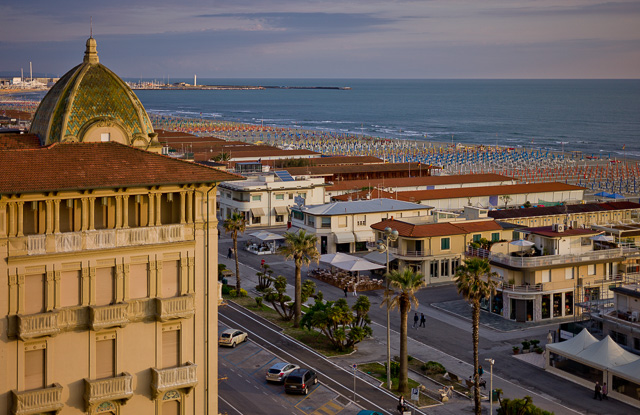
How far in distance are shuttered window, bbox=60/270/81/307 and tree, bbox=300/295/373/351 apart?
21151mm

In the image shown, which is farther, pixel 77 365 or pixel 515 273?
pixel 515 273

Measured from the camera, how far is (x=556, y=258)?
54250 mm

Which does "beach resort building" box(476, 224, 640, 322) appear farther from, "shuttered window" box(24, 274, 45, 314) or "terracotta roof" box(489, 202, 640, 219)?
"shuttered window" box(24, 274, 45, 314)

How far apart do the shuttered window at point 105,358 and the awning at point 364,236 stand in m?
50.1

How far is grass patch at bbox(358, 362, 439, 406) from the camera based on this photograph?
128 ft

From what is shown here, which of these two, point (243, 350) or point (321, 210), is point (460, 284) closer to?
point (243, 350)

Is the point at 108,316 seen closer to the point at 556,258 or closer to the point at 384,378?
the point at 384,378

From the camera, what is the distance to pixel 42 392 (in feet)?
83.8

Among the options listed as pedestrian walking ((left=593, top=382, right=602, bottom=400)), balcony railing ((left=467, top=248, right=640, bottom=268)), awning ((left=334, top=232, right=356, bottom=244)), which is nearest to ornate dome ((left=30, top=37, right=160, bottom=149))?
pedestrian walking ((left=593, top=382, right=602, bottom=400))

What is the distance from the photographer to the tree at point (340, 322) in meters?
45.8

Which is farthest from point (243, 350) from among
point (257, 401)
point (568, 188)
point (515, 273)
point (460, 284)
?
point (568, 188)

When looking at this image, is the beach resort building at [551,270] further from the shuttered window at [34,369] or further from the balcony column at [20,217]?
the balcony column at [20,217]

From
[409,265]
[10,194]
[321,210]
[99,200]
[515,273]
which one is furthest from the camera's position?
[321,210]

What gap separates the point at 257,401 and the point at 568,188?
7202 centimetres
